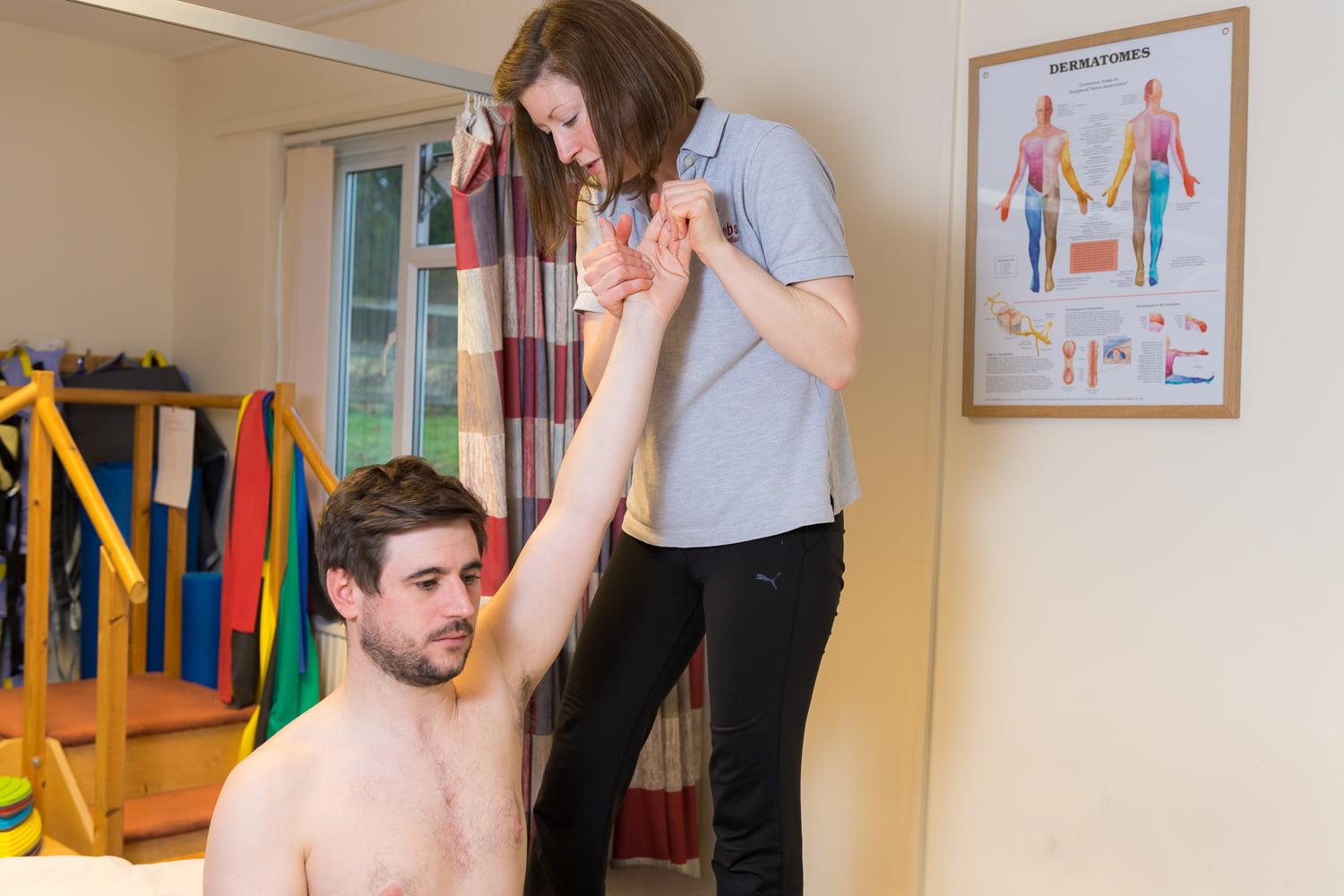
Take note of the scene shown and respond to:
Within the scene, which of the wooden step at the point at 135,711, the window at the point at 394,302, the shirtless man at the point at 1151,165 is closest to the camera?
the shirtless man at the point at 1151,165

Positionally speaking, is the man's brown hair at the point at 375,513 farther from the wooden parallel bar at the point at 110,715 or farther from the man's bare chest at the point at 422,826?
the wooden parallel bar at the point at 110,715

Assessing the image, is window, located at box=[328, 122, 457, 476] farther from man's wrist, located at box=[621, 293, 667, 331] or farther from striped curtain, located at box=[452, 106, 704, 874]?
man's wrist, located at box=[621, 293, 667, 331]

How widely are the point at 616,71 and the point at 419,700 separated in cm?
80

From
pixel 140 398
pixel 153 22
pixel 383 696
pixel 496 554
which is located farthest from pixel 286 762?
pixel 153 22

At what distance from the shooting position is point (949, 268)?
229 centimetres

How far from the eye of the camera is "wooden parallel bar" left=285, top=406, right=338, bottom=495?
3.33 m

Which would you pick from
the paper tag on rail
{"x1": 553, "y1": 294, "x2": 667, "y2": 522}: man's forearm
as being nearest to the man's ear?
{"x1": 553, "y1": 294, "x2": 667, "y2": 522}: man's forearm

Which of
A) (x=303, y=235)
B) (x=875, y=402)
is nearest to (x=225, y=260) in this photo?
(x=303, y=235)

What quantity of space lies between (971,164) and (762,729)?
3.96 feet

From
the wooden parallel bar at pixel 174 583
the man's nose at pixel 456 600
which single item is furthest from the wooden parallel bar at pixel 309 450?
the man's nose at pixel 456 600

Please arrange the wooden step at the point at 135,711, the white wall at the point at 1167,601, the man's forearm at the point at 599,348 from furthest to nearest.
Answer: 1. the wooden step at the point at 135,711
2. the white wall at the point at 1167,601
3. the man's forearm at the point at 599,348

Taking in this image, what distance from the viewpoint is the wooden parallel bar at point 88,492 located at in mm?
2625

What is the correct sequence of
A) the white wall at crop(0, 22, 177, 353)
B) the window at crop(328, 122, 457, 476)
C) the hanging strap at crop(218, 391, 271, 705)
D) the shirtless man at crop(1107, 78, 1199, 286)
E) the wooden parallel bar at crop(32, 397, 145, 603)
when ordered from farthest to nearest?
the white wall at crop(0, 22, 177, 353), the window at crop(328, 122, 457, 476), the hanging strap at crop(218, 391, 271, 705), the wooden parallel bar at crop(32, 397, 145, 603), the shirtless man at crop(1107, 78, 1199, 286)

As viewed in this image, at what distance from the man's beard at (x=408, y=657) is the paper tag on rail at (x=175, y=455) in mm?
2733
